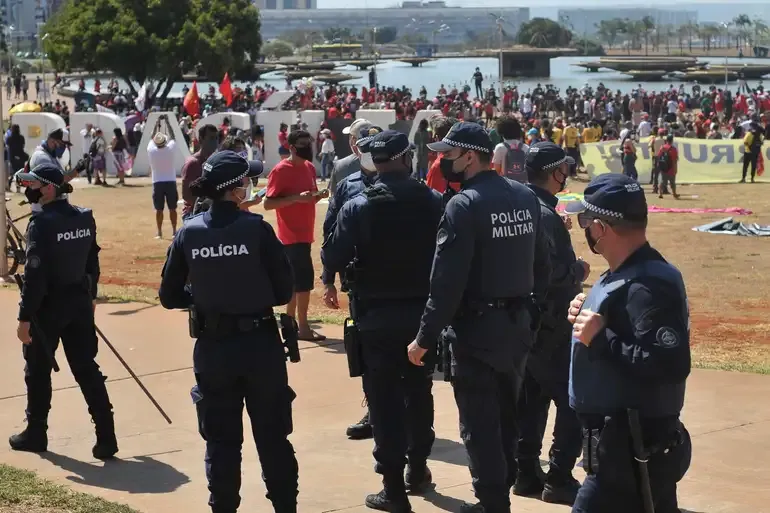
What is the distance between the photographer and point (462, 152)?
5539mm

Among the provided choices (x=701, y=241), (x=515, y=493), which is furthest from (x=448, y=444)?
(x=701, y=241)

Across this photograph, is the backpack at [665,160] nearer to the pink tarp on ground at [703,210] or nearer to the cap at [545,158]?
the pink tarp on ground at [703,210]

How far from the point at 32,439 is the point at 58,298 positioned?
3.11ft

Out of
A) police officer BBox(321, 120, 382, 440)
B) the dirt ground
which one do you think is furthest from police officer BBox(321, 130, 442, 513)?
the dirt ground

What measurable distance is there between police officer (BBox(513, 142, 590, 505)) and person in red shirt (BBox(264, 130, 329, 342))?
2.94 meters

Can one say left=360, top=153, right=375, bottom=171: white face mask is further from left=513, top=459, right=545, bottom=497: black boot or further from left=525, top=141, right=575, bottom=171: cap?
left=513, top=459, right=545, bottom=497: black boot

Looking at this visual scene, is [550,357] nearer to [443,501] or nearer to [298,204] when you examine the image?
[443,501]

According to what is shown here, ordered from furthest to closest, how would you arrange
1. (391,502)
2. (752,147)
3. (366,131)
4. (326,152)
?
(326,152), (752,147), (366,131), (391,502)

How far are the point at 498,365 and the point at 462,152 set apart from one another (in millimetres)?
987

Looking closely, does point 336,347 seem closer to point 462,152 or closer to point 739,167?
point 462,152

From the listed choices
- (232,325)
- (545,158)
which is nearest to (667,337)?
(232,325)

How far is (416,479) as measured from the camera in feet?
20.6

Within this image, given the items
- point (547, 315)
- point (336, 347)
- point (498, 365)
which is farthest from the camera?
point (336, 347)

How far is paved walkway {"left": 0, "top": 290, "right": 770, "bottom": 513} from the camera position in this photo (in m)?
6.20
